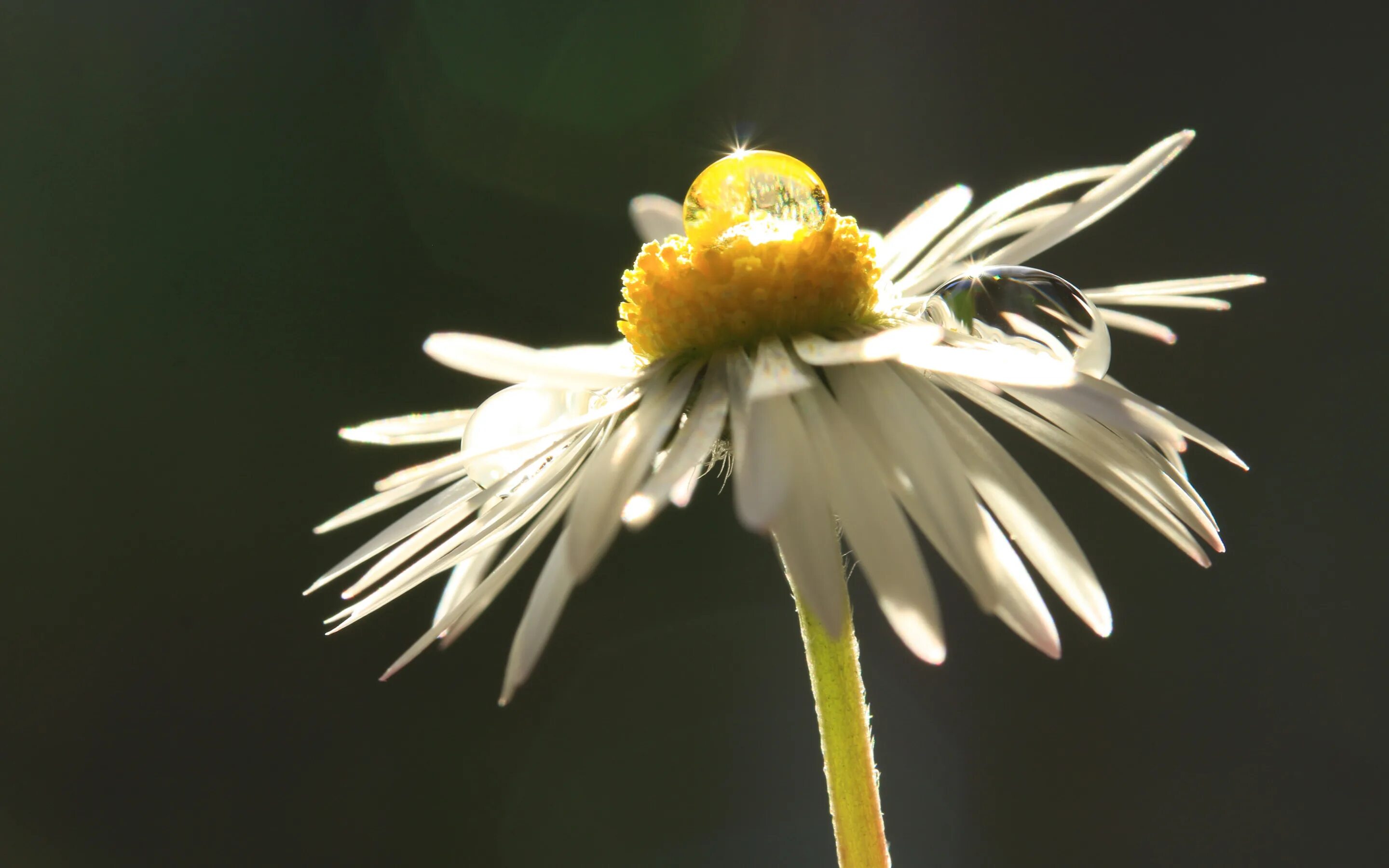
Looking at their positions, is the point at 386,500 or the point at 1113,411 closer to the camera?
the point at 1113,411

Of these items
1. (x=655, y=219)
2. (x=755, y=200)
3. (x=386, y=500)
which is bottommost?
(x=386, y=500)

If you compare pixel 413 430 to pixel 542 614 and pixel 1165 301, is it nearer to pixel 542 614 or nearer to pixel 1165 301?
pixel 542 614

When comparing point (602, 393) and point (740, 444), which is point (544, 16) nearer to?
point (602, 393)

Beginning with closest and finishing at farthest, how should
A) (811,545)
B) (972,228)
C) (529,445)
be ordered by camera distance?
(811,545) → (529,445) → (972,228)

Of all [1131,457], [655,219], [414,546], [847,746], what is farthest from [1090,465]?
[655,219]

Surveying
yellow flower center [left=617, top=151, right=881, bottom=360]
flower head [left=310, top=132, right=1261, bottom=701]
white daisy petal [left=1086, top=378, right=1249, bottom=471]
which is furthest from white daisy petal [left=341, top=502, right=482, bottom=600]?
white daisy petal [left=1086, top=378, right=1249, bottom=471]

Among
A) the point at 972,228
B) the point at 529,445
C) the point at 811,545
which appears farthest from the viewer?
the point at 972,228
